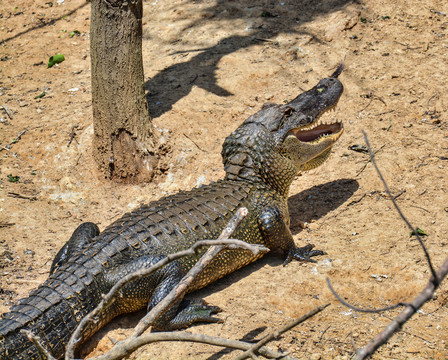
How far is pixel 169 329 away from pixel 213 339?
1355 mm

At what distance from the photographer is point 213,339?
2564mm

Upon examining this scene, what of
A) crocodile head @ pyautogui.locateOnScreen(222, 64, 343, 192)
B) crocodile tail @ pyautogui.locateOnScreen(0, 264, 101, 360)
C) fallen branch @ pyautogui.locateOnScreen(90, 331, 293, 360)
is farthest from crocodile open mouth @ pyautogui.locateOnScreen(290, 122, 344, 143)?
fallen branch @ pyautogui.locateOnScreen(90, 331, 293, 360)

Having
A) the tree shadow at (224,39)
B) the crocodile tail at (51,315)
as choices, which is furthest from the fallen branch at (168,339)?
the tree shadow at (224,39)

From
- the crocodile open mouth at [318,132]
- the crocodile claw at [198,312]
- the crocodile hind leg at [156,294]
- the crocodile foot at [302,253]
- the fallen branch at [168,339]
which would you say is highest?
the fallen branch at [168,339]

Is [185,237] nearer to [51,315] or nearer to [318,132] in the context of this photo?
[51,315]

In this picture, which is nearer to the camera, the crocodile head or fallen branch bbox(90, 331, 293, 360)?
fallen branch bbox(90, 331, 293, 360)

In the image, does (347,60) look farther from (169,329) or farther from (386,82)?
(169,329)

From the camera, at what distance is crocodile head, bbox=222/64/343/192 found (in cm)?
495

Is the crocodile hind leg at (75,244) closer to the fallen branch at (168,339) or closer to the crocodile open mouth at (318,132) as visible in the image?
the fallen branch at (168,339)

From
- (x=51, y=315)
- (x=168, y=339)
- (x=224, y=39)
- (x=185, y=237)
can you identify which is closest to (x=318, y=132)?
(x=185, y=237)

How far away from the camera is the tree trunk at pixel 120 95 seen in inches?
213

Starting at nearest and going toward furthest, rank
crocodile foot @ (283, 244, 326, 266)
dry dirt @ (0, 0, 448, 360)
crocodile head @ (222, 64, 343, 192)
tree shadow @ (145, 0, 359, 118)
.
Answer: dry dirt @ (0, 0, 448, 360)
crocodile foot @ (283, 244, 326, 266)
crocodile head @ (222, 64, 343, 192)
tree shadow @ (145, 0, 359, 118)

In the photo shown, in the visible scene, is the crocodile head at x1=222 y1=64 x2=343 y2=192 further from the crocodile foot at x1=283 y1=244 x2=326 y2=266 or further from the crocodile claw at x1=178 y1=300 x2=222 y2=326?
the crocodile claw at x1=178 y1=300 x2=222 y2=326

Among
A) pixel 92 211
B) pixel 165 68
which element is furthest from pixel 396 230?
pixel 165 68
